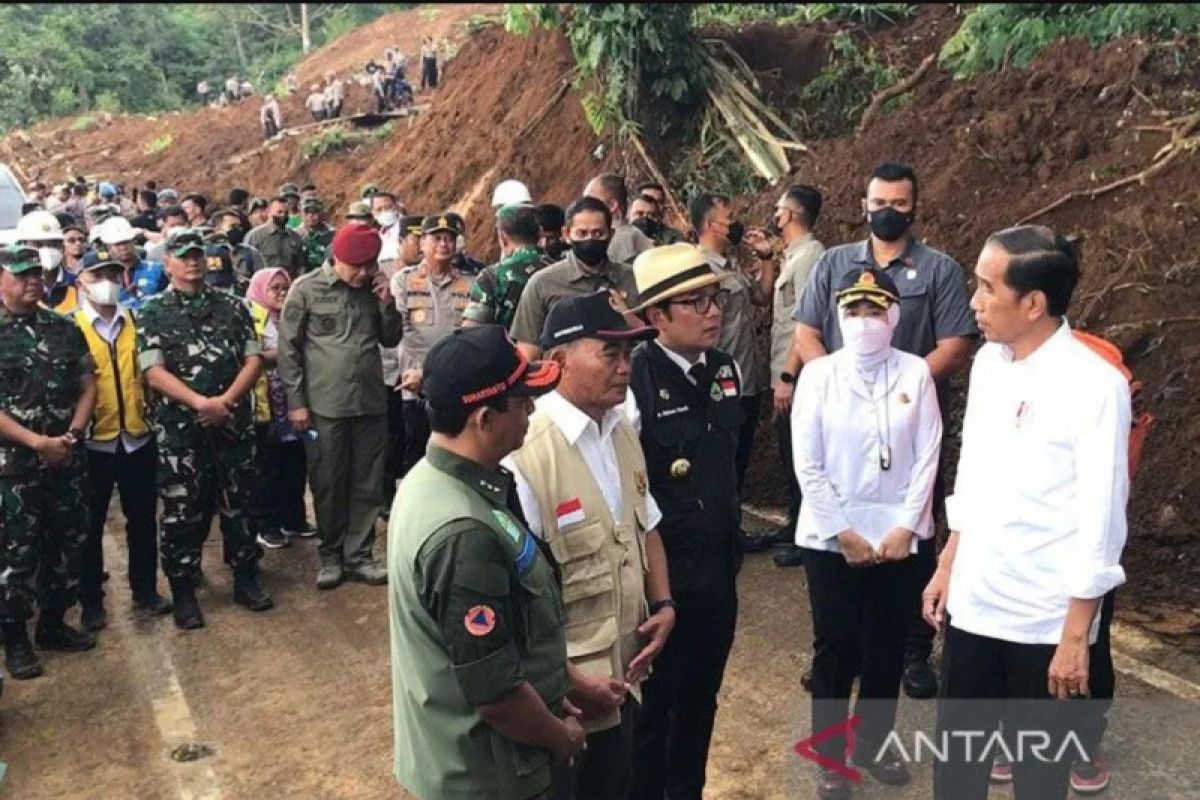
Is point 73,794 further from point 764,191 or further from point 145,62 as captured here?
point 145,62

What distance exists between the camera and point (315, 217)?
1062cm

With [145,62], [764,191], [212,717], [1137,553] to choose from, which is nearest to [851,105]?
[764,191]

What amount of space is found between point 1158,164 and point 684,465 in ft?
18.9

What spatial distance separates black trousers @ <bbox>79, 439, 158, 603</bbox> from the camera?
232 inches

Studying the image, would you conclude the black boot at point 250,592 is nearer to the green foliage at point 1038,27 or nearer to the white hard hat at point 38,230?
the white hard hat at point 38,230

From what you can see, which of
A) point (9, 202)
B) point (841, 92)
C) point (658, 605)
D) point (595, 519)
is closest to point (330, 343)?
point (658, 605)

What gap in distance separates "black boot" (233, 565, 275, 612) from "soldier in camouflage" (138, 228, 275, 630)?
0.01 m

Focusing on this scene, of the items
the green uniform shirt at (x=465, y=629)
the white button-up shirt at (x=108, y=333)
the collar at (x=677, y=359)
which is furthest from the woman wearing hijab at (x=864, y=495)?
the white button-up shirt at (x=108, y=333)

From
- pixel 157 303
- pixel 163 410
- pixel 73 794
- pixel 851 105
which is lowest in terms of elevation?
pixel 73 794

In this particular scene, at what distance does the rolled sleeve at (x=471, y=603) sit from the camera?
232cm

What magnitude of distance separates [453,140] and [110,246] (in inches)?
336

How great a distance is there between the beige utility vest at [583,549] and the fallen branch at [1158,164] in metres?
5.87

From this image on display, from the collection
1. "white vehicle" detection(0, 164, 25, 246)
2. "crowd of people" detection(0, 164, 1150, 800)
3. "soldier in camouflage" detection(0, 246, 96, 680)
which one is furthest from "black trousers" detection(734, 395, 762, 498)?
"white vehicle" detection(0, 164, 25, 246)

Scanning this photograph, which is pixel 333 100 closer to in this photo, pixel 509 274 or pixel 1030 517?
pixel 509 274
